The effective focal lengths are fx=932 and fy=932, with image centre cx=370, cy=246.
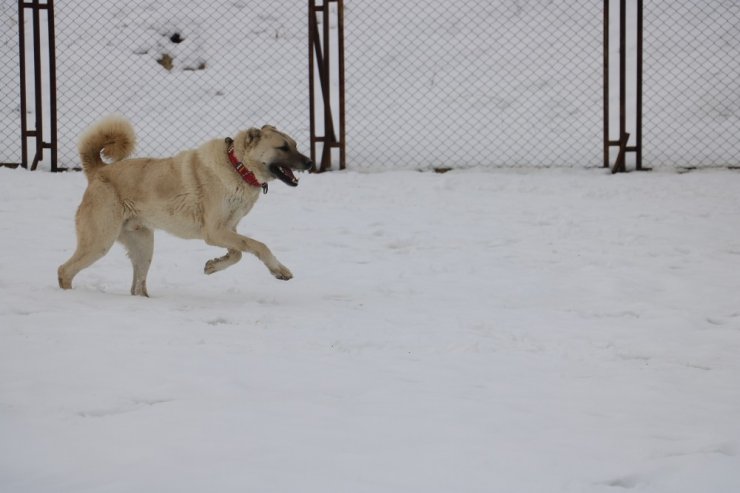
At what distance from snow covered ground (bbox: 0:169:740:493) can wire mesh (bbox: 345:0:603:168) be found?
2.82 m

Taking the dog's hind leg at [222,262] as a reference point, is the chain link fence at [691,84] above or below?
above

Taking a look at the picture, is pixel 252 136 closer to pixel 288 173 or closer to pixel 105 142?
pixel 288 173

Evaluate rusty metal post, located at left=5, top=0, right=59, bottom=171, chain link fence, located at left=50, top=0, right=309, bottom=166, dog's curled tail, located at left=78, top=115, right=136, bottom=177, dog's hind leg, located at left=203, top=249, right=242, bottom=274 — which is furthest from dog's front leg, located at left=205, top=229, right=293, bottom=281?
chain link fence, located at left=50, top=0, right=309, bottom=166

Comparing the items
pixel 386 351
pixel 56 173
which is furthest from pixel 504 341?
pixel 56 173

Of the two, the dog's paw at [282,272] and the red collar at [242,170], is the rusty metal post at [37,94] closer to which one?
the red collar at [242,170]

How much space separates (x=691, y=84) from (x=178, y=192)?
25.4 feet

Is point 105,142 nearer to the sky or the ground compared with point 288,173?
nearer to the sky

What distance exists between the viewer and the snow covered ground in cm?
256

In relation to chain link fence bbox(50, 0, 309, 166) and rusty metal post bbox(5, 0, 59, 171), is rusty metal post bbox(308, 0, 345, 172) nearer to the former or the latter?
chain link fence bbox(50, 0, 309, 166)

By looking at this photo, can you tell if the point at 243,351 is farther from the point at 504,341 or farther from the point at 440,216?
the point at 440,216

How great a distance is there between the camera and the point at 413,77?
482 inches

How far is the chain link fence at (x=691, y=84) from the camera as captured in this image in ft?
33.0

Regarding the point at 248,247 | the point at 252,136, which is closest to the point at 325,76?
the point at 252,136

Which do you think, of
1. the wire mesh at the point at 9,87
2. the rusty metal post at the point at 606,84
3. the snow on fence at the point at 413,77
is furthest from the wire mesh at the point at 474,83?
the wire mesh at the point at 9,87
